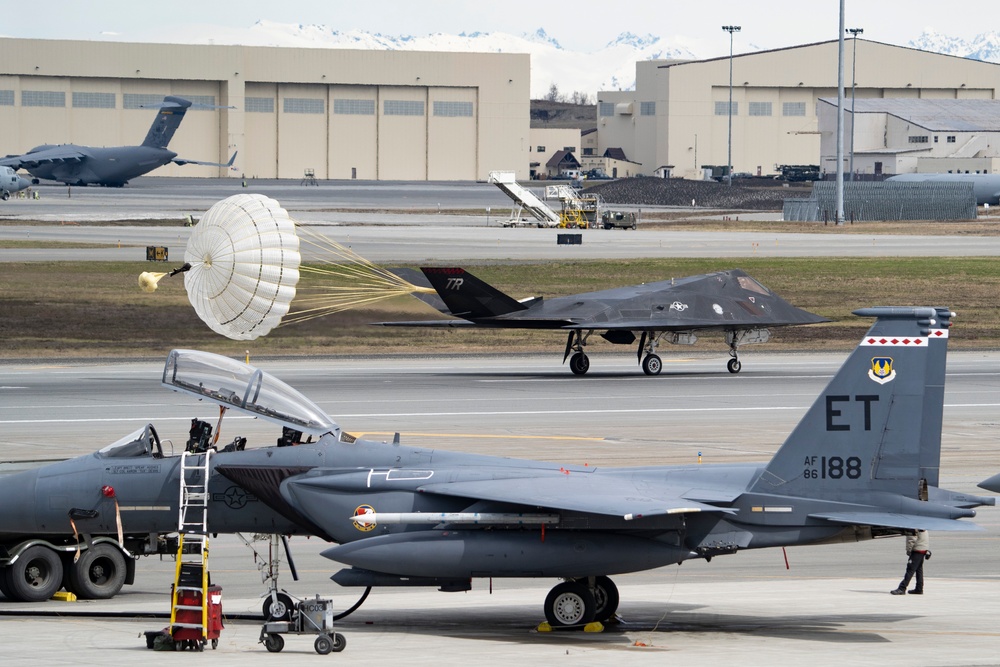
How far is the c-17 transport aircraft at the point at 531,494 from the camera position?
1416 centimetres

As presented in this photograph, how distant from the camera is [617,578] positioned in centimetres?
1812

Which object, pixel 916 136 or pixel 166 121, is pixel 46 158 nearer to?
pixel 166 121

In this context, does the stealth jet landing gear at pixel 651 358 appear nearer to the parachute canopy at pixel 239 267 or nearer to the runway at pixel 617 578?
the runway at pixel 617 578

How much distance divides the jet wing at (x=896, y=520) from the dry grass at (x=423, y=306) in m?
26.5

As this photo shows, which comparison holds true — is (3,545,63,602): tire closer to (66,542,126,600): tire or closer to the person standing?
(66,542,126,600): tire

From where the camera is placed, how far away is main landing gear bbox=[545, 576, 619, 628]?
14.5 m

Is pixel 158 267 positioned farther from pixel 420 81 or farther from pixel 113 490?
pixel 420 81

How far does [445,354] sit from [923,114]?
4432 inches

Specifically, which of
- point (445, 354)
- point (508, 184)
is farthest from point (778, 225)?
point (445, 354)

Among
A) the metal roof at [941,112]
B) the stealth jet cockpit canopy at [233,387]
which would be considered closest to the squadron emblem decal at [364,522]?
the stealth jet cockpit canopy at [233,387]

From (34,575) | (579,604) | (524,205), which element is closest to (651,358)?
(579,604)

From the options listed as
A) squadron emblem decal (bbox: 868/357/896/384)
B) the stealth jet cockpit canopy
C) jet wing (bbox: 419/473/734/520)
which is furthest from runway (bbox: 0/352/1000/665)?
squadron emblem decal (bbox: 868/357/896/384)

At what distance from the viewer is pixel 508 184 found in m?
102

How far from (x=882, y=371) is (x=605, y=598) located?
12.9ft
